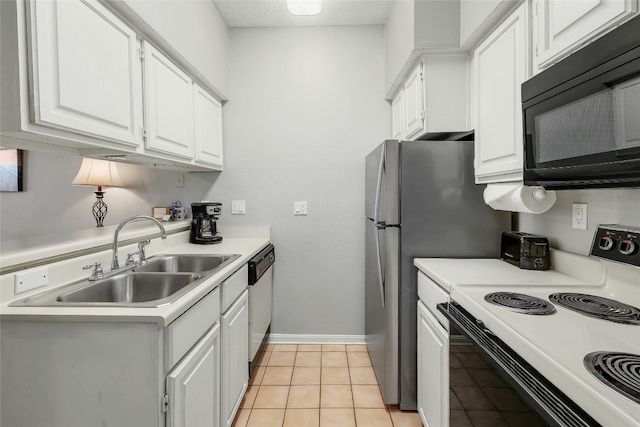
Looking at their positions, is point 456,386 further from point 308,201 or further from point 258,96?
point 258,96

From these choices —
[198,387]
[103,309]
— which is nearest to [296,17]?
[103,309]

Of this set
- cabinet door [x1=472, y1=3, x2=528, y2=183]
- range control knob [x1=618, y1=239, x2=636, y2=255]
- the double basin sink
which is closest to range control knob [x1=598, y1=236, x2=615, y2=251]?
range control knob [x1=618, y1=239, x2=636, y2=255]

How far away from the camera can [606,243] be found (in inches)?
46.4

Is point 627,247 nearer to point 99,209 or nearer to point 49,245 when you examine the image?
point 49,245

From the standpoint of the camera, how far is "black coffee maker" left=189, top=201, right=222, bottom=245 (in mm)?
2400

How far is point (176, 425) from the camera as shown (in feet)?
3.51

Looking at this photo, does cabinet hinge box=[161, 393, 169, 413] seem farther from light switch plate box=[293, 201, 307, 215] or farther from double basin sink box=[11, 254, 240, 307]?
light switch plate box=[293, 201, 307, 215]

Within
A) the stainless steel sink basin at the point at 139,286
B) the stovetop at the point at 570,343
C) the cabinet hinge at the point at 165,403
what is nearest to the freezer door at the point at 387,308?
the stovetop at the point at 570,343

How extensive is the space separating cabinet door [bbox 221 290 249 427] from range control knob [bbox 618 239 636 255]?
1645 mm

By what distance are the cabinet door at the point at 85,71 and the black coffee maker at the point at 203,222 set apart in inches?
35.2

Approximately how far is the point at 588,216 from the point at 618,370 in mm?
929

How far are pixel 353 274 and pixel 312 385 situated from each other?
0.95 m

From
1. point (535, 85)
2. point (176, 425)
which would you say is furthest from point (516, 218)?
point (176, 425)

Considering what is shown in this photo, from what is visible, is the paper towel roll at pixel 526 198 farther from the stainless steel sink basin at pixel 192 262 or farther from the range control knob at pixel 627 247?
the stainless steel sink basin at pixel 192 262
